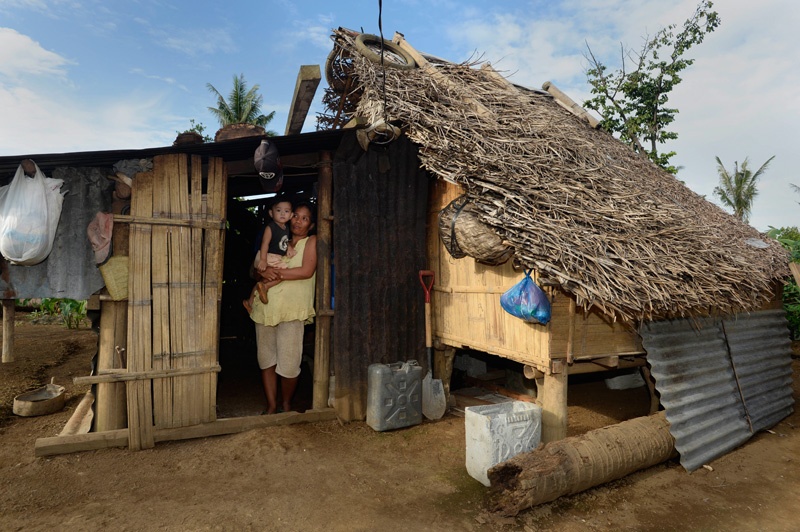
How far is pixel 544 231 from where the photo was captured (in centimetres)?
422

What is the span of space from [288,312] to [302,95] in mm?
2652

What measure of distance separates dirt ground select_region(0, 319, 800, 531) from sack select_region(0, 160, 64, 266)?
189 cm

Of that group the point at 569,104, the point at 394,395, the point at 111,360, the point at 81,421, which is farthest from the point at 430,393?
the point at 569,104

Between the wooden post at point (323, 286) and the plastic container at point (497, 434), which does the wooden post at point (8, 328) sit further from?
the plastic container at point (497, 434)

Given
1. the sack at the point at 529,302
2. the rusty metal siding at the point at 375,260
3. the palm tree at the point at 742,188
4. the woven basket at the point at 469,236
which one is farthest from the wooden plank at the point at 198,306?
the palm tree at the point at 742,188

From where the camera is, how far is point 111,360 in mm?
4641

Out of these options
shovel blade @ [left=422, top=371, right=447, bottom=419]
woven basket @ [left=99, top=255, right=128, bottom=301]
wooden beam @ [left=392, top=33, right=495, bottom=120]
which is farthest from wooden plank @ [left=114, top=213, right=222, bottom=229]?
wooden beam @ [left=392, top=33, right=495, bottom=120]

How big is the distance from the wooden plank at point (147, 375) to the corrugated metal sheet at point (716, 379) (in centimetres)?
456

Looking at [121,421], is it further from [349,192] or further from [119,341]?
[349,192]

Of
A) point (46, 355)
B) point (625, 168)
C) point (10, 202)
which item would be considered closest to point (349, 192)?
point (10, 202)

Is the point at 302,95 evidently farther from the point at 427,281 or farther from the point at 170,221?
the point at 427,281

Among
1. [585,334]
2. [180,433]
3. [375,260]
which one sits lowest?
[180,433]

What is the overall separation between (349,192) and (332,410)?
2.56 m

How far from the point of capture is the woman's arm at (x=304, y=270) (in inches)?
213
